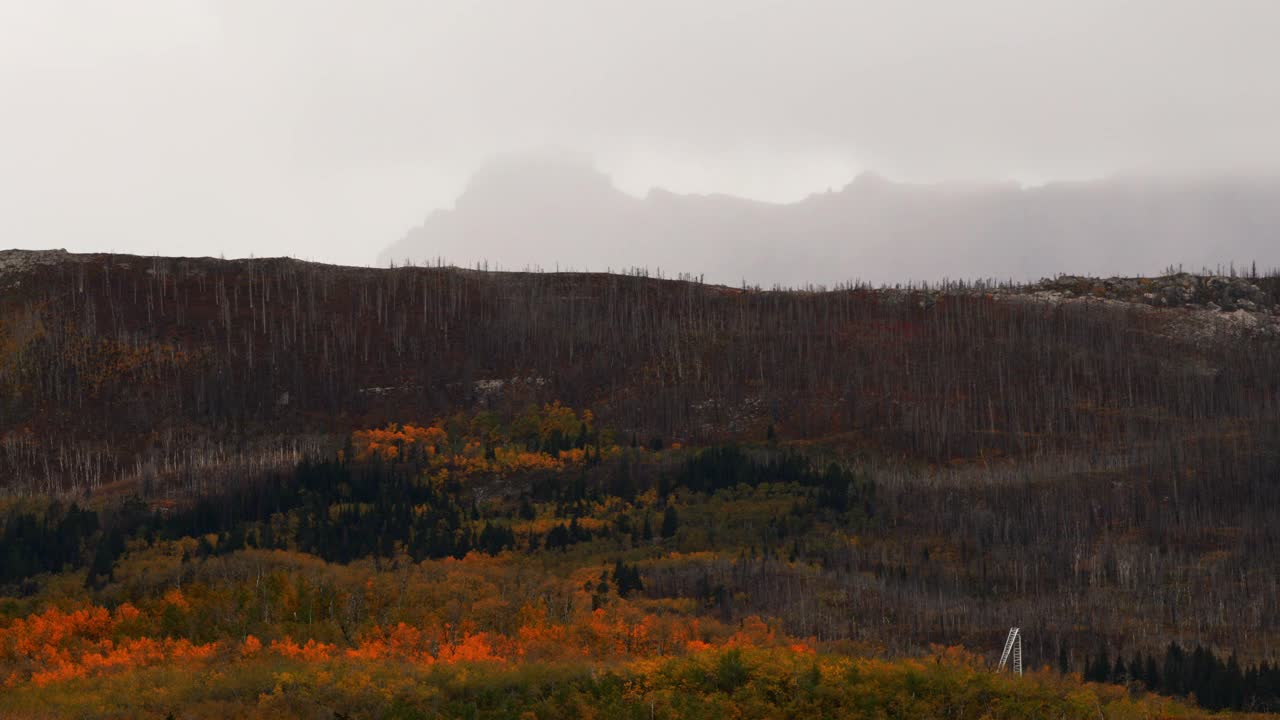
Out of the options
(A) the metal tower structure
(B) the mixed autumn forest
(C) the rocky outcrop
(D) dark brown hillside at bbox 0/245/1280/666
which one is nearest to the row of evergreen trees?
(B) the mixed autumn forest

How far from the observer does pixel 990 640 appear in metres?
84.2

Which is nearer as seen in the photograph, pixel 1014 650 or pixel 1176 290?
pixel 1014 650

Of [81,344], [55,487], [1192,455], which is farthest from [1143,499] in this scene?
[81,344]

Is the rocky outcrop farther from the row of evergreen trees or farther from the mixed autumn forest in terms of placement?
the row of evergreen trees

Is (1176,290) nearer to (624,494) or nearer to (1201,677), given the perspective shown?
(624,494)

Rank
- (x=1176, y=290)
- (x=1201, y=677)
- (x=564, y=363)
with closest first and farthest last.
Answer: (x=1201, y=677)
(x=564, y=363)
(x=1176, y=290)

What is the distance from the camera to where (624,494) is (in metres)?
116

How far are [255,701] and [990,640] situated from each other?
5116cm

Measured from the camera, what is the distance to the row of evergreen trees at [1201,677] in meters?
69.8

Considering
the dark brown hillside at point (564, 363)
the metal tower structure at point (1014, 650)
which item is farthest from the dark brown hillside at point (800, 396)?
the metal tower structure at point (1014, 650)

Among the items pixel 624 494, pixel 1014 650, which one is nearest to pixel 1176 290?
pixel 624 494

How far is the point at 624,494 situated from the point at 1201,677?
5629cm

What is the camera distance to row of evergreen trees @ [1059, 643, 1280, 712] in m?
69.8

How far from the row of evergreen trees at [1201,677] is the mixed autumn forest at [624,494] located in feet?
0.86
